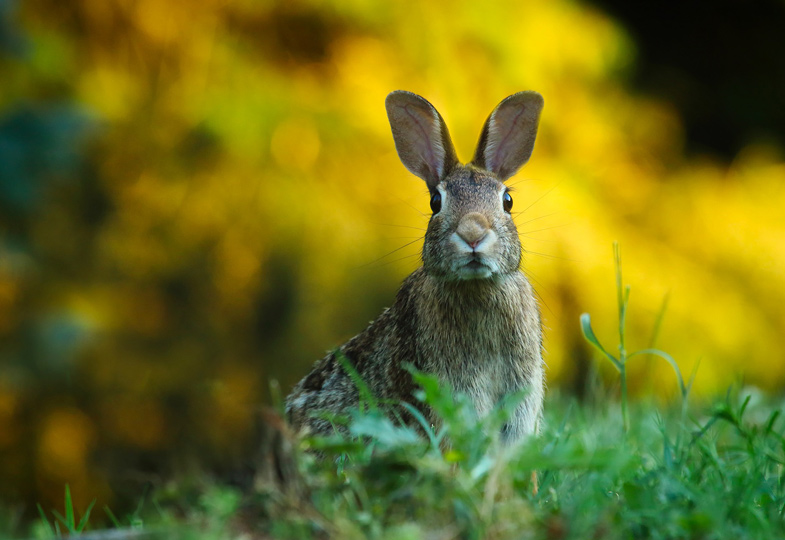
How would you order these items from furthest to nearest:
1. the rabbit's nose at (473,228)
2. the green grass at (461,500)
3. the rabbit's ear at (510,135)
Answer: the rabbit's ear at (510,135), the rabbit's nose at (473,228), the green grass at (461,500)

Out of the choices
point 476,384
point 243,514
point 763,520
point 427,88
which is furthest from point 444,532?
point 427,88

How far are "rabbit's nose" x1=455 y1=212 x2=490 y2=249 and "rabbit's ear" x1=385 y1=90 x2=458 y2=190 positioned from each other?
42 centimetres

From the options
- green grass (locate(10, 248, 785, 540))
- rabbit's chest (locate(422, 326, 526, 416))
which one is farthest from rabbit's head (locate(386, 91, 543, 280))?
green grass (locate(10, 248, 785, 540))

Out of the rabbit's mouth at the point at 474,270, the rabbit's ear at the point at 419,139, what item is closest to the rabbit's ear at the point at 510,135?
the rabbit's ear at the point at 419,139

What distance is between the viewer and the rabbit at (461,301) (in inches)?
108

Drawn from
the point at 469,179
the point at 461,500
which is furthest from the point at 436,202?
the point at 461,500

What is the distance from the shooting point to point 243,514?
1.54 metres

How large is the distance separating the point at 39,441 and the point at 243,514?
5483 mm

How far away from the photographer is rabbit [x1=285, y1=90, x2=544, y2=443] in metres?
2.75

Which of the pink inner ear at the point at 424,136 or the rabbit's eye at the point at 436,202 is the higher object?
the pink inner ear at the point at 424,136

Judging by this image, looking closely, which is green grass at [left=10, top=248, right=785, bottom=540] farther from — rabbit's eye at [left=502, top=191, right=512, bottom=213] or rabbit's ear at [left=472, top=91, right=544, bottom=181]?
rabbit's ear at [left=472, top=91, right=544, bottom=181]

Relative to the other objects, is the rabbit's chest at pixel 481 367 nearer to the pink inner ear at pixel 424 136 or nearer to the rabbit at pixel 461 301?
the rabbit at pixel 461 301

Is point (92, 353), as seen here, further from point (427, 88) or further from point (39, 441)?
point (427, 88)

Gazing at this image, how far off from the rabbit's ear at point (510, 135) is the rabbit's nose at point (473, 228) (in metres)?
0.46
